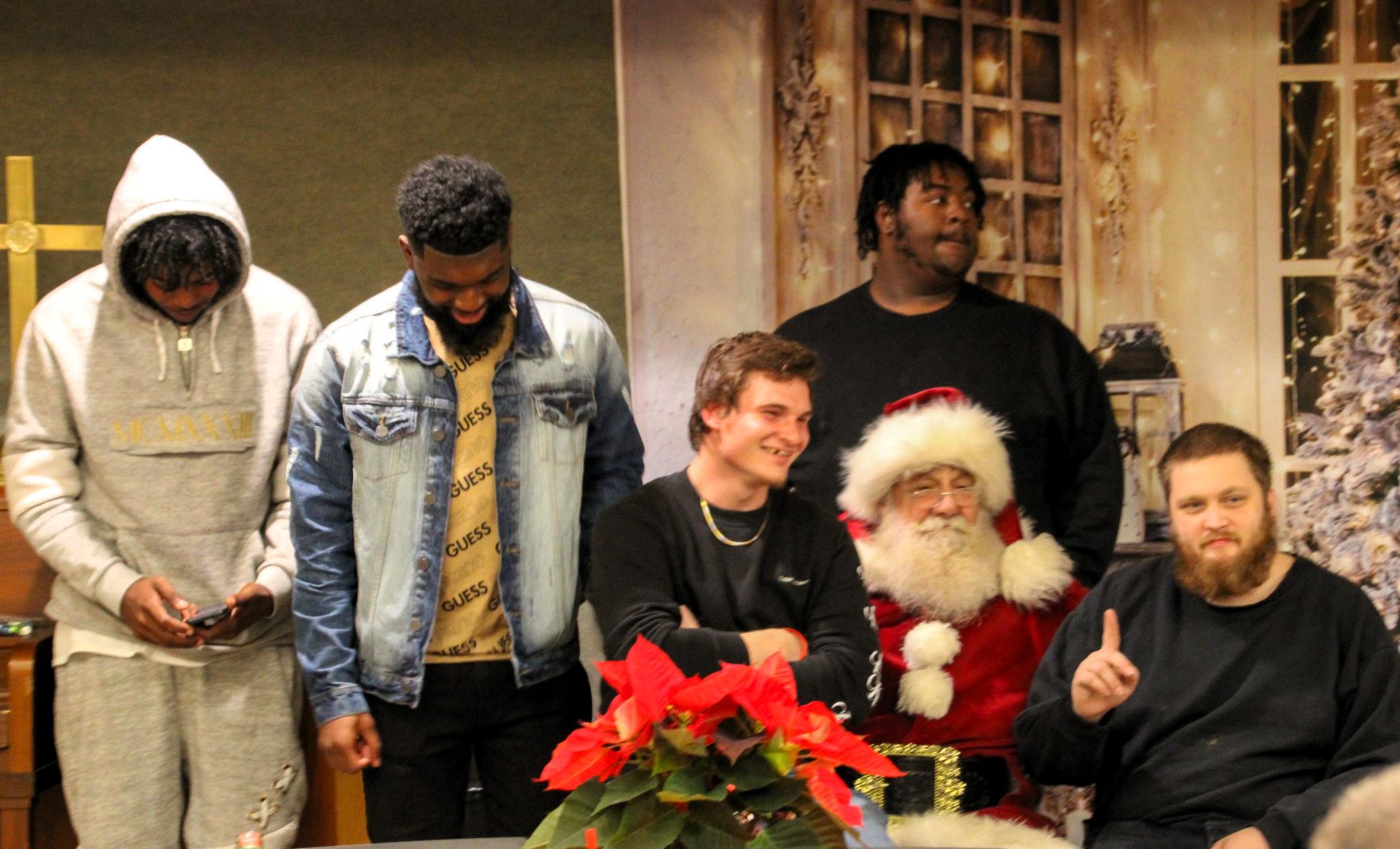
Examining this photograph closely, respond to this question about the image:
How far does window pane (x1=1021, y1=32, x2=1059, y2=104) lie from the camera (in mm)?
3738

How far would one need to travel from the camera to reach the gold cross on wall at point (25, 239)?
3.28 metres

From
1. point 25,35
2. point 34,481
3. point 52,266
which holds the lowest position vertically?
point 34,481

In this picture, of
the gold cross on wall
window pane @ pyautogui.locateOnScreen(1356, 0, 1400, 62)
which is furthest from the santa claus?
the gold cross on wall

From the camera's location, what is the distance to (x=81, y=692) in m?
2.99

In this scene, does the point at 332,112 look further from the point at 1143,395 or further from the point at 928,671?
the point at 1143,395

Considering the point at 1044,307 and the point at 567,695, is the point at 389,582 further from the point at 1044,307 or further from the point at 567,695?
the point at 1044,307

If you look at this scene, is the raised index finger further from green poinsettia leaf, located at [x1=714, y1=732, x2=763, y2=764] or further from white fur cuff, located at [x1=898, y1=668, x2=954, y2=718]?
green poinsettia leaf, located at [x1=714, y1=732, x2=763, y2=764]

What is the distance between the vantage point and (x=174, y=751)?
3.01 m

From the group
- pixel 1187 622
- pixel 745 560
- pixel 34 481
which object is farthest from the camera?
pixel 34 481

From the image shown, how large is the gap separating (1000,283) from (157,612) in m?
2.14

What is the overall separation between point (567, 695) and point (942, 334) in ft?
3.92

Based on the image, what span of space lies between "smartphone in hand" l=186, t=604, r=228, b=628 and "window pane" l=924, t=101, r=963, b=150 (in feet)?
6.61

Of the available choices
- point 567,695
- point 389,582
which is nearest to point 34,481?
point 389,582

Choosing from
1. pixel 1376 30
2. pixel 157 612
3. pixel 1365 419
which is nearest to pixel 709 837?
pixel 157 612
